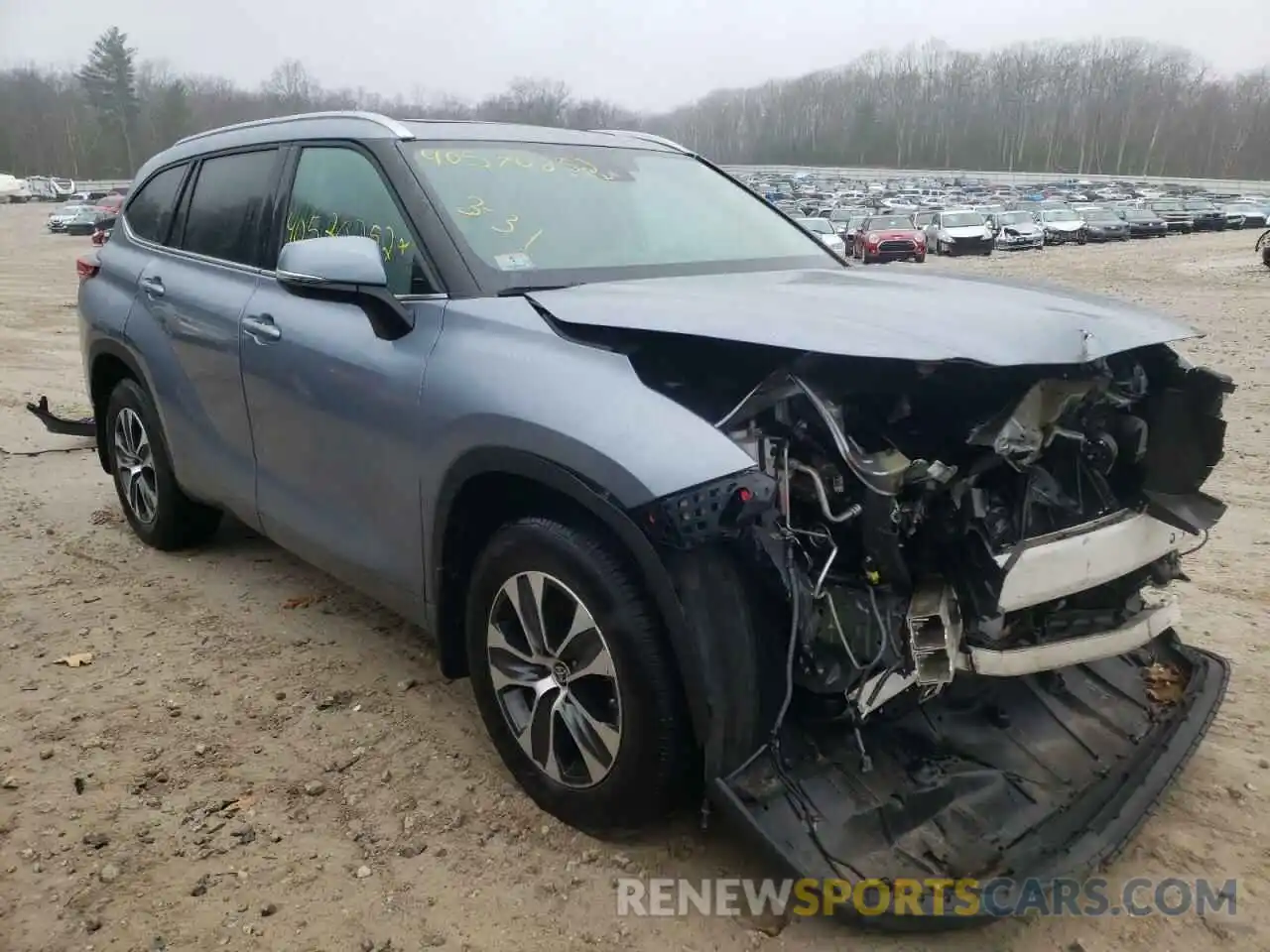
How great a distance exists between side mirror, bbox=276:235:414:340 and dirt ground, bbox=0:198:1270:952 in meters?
1.35

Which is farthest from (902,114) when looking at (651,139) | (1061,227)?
(651,139)

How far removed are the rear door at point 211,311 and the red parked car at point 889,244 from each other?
940 inches

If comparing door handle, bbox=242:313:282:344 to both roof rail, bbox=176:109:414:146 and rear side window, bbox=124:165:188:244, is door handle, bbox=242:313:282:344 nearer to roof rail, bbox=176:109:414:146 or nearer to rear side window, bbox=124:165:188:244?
roof rail, bbox=176:109:414:146

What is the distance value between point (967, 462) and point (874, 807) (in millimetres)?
872

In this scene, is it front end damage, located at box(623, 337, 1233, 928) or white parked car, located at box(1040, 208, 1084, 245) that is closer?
front end damage, located at box(623, 337, 1233, 928)

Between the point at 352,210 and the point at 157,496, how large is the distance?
7.00ft

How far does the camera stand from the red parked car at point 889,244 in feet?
87.5

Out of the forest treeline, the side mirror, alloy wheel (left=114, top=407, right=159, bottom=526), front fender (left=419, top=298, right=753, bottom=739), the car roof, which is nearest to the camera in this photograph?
front fender (left=419, top=298, right=753, bottom=739)

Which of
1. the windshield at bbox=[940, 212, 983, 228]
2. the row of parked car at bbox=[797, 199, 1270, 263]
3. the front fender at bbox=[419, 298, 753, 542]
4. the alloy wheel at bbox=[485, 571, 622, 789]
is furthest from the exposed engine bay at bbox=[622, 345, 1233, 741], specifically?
the windshield at bbox=[940, 212, 983, 228]

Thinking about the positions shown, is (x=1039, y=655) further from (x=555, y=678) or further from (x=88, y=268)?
(x=88, y=268)

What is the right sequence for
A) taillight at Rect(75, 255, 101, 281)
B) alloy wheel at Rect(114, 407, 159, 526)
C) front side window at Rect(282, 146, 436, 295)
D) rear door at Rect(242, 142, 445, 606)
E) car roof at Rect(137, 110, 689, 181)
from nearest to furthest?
rear door at Rect(242, 142, 445, 606) → front side window at Rect(282, 146, 436, 295) → car roof at Rect(137, 110, 689, 181) → alloy wheel at Rect(114, 407, 159, 526) → taillight at Rect(75, 255, 101, 281)

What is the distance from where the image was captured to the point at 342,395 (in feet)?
10.2

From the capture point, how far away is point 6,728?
10.8 feet

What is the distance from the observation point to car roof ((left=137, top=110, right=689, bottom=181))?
3.38 meters
